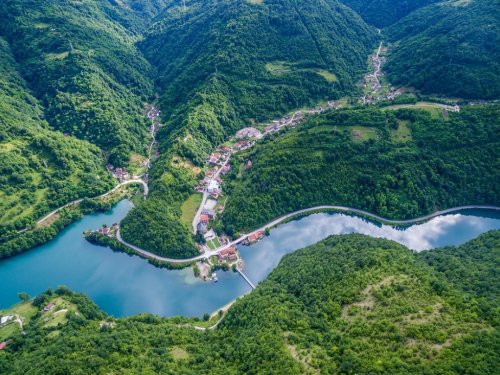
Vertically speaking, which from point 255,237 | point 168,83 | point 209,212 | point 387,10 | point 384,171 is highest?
point 168,83

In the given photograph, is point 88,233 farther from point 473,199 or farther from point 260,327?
point 473,199

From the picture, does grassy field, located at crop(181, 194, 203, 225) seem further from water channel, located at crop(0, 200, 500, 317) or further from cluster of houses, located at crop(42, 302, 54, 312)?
cluster of houses, located at crop(42, 302, 54, 312)

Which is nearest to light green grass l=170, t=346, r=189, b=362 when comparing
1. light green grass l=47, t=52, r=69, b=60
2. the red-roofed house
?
the red-roofed house

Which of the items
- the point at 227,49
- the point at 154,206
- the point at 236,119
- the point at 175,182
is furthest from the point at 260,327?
the point at 227,49

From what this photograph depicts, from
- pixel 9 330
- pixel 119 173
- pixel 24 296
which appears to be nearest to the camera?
pixel 9 330

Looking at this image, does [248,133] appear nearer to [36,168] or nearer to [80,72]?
[36,168]

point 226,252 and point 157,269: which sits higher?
point 157,269

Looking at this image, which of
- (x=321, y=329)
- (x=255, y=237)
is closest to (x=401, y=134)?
(x=255, y=237)

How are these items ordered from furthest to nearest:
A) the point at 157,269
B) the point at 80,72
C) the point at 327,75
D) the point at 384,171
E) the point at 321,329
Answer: the point at 327,75, the point at 80,72, the point at 384,171, the point at 157,269, the point at 321,329

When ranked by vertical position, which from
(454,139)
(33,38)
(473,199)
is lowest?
(473,199)
